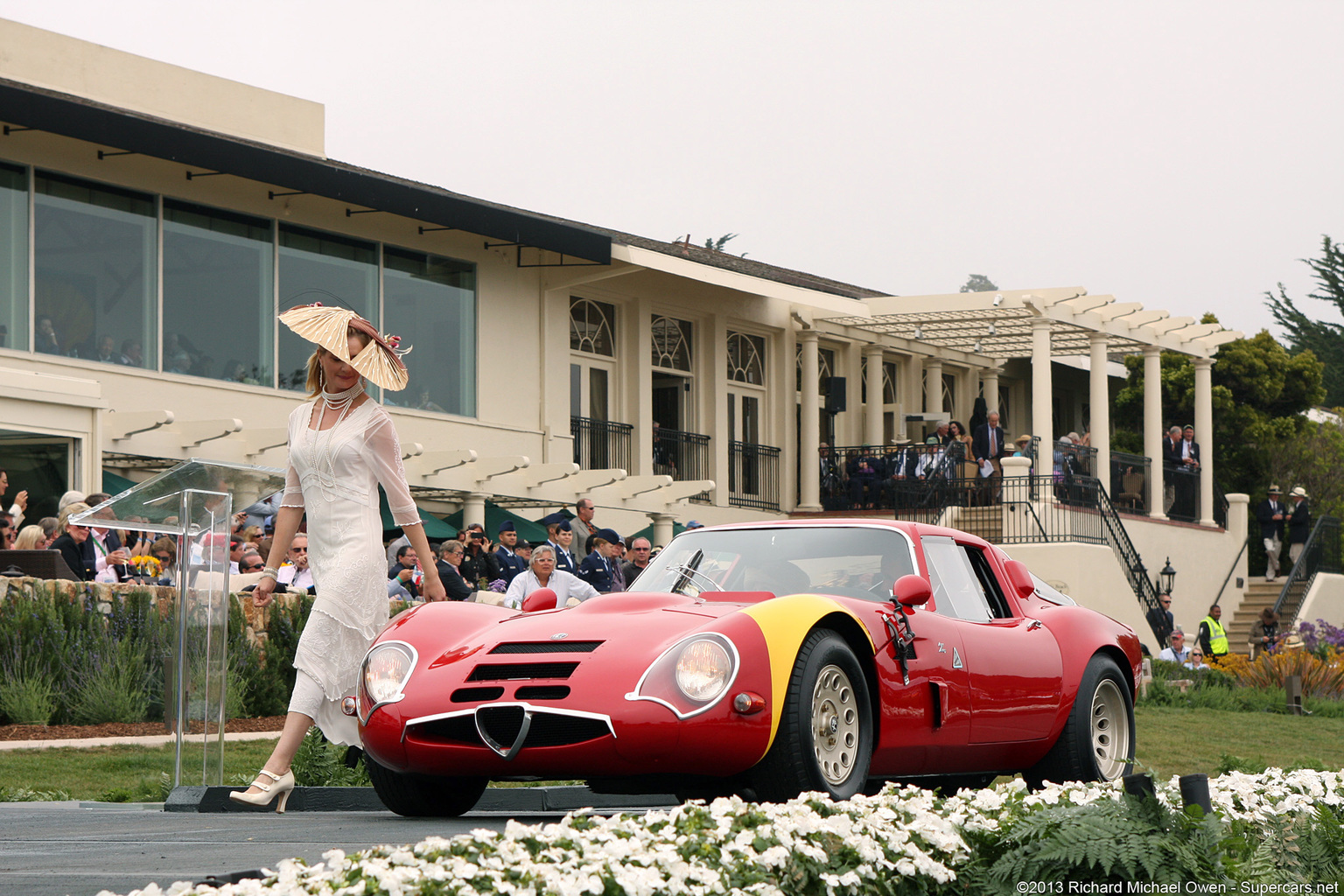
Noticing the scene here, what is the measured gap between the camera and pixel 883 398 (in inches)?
1421

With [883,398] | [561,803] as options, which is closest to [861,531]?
[561,803]

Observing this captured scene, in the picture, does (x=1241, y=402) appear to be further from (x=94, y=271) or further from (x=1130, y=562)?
(x=94, y=271)

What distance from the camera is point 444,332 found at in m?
26.4

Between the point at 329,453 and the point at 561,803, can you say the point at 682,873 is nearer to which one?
the point at 329,453

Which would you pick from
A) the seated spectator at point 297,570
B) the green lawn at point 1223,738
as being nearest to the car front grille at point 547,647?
the green lawn at point 1223,738

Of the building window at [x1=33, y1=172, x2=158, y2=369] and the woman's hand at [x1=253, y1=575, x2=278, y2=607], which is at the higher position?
the building window at [x1=33, y1=172, x2=158, y2=369]

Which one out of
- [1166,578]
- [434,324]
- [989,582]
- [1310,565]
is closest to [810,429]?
[1166,578]

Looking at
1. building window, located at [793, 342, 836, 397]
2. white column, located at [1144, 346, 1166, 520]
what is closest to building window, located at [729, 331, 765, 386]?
building window, located at [793, 342, 836, 397]

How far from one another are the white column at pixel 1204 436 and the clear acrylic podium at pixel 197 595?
2939 cm

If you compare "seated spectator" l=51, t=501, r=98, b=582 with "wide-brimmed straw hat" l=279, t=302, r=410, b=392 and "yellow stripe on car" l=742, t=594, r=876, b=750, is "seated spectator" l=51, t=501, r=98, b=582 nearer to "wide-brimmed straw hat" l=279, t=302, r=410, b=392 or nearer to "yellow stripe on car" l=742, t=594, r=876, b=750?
"wide-brimmed straw hat" l=279, t=302, r=410, b=392

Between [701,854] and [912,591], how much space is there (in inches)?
131

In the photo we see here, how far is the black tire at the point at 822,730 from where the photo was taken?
6.97m

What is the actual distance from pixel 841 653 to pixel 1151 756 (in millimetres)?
9603

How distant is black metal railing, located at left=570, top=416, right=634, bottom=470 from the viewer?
1127 inches
